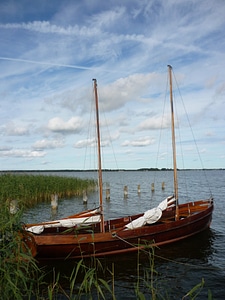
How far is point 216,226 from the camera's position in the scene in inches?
654

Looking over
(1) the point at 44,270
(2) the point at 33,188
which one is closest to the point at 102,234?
(1) the point at 44,270

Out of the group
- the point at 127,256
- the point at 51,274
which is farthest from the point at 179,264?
the point at 51,274

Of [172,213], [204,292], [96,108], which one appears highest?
[96,108]

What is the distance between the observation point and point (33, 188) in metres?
23.3

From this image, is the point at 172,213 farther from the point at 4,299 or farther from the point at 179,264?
the point at 4,299

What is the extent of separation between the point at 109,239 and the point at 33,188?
14.3m

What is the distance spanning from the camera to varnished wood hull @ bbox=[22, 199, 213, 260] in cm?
979

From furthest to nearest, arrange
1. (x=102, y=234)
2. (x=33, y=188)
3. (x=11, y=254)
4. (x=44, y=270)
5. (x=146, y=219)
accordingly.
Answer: (x=33, y=188) < (x=146, y=219) < (x=102, y=234) < (x=44, y=270) < (x=11, y=254)

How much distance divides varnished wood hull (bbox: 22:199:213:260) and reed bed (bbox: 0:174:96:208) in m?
8.38

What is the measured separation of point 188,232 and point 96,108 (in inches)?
295

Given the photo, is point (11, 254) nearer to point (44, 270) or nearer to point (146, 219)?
point (44, 270)

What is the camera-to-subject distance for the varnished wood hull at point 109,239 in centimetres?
979

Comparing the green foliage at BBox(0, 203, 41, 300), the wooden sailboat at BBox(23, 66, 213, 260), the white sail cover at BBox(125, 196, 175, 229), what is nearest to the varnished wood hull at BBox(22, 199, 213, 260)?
the wooden sailboat at BBox(23, 66, 213, 260)

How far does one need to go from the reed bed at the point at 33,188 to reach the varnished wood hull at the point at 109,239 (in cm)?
838
